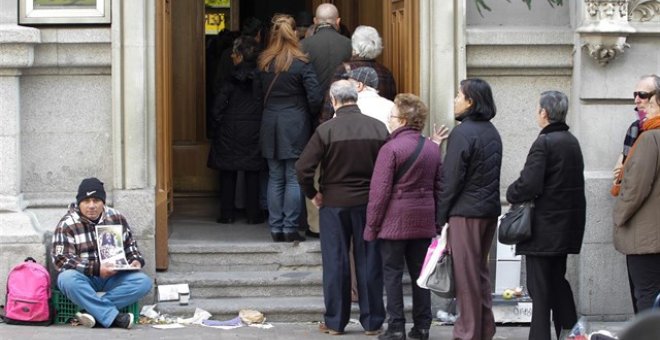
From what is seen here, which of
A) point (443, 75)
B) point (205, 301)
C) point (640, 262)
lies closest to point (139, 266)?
point (205, 301)

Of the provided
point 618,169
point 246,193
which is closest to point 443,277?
point 618,169

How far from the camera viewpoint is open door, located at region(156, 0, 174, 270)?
8828 millimetres

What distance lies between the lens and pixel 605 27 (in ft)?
27.8

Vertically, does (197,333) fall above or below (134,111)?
below

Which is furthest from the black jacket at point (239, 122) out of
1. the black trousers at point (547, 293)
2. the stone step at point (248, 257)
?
the black trousers at point (547, 293)

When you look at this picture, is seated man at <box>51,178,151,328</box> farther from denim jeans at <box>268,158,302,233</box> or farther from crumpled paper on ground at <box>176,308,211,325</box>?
denim jeans at <box>268,158,302,233</box>

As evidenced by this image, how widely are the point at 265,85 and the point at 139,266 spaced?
2005 millimetres

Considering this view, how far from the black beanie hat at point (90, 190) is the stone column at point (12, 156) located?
55cm

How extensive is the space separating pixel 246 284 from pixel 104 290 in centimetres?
117

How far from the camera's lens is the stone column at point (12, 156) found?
325 inches

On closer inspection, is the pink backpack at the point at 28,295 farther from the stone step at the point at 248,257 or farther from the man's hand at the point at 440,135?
the man's hand at the point at 440,135

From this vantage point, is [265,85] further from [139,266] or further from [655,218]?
[655,218]

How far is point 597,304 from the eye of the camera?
876 cm

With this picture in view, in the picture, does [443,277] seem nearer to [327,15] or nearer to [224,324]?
[224,324]
